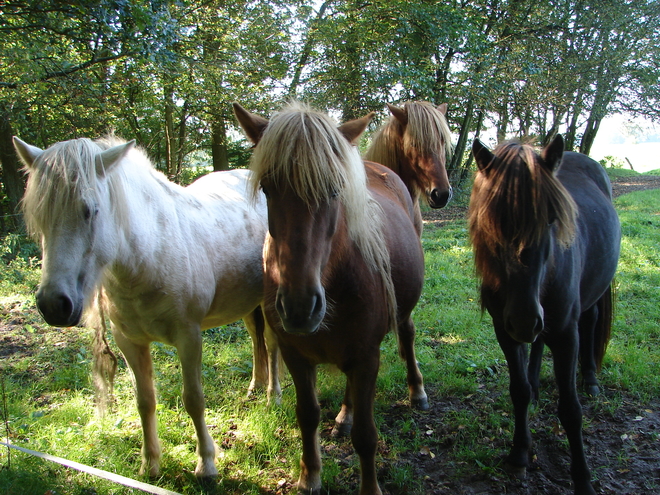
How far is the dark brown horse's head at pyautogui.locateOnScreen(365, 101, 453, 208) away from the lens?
4.10 meters

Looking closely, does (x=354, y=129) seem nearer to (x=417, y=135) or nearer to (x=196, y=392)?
(x=196, y=392)

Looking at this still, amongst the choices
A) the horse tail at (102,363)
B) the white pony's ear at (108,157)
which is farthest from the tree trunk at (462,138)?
the white pony's ear at (108,157)

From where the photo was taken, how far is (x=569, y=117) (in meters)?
20.6

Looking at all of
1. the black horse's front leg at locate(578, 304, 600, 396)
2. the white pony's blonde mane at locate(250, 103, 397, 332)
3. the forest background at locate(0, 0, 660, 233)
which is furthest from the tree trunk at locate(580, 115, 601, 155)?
the white pony's blonde mane at locate(250, 103, 397, 332)

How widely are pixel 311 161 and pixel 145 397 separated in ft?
6.50

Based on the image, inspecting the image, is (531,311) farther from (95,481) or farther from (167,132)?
(167,132)

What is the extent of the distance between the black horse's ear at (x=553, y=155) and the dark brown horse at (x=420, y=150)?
64.8 inches

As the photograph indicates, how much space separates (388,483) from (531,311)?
1434 mm

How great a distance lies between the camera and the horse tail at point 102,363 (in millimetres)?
2957

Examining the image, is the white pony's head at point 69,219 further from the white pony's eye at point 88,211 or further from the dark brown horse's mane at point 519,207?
the dark brown horse's mane at point 519,207

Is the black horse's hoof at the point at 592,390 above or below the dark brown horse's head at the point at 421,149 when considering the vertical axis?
below

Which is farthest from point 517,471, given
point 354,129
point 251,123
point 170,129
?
point 170,129

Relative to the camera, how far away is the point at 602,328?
3.80m

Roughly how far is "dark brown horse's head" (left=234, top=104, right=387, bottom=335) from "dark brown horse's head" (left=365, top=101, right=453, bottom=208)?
212 cm
